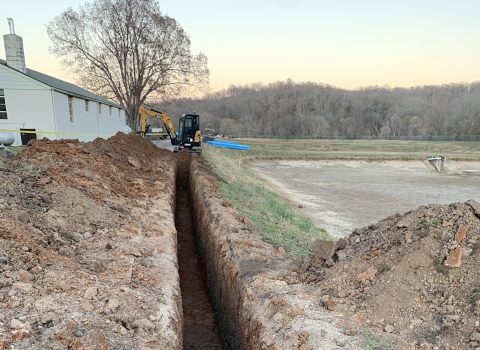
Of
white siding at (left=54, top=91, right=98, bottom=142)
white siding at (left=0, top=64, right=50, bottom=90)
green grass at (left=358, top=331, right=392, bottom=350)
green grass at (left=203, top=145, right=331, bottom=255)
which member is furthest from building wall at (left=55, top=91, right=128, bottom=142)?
green grass at (left=358, top=331, right=392, bottom=350)

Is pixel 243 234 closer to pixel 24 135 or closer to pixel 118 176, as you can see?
pixel 118 176

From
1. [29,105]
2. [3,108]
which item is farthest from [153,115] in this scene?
[3,108]

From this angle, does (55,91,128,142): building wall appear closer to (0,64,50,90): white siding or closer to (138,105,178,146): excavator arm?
(0,64,50,90): white siding

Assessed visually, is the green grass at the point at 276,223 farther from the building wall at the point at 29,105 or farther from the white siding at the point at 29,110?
the white siding at the point at 29,110

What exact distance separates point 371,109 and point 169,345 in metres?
117

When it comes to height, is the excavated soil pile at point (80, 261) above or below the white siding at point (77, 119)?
below

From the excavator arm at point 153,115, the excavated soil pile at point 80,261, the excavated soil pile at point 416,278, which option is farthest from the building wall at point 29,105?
the excavated soil pile at point 416,278

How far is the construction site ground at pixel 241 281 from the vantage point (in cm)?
347

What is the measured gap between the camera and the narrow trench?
6.05 metres

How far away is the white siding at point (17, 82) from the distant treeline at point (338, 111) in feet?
193

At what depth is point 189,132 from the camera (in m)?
21.2

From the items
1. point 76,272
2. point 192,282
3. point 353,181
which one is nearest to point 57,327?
point 76,272

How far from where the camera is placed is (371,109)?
109375mm

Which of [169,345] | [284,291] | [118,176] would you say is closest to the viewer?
[169,345]
